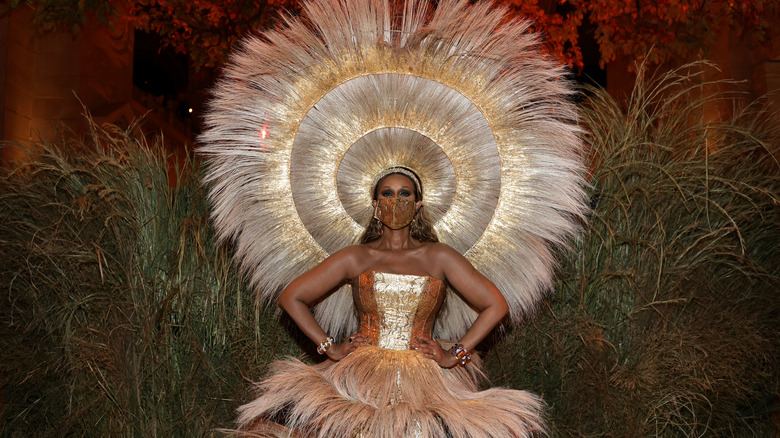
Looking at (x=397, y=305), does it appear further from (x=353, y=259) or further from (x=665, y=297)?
(x=665, y=297)

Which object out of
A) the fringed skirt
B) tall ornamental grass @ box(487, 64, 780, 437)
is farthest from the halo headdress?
tall ornamental grass @ box(487, 64, 780, 437)

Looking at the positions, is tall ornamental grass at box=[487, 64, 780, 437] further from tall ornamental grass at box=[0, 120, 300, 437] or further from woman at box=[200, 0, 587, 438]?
tall ornamental grass at box=[0, 120, 300, 437]

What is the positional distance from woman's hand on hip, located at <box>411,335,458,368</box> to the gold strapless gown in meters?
0.03

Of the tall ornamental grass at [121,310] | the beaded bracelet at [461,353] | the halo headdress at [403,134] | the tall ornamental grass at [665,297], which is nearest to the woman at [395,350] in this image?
the beaded bracelet at [461,353]

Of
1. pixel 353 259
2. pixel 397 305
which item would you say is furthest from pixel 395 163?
pixel 397 305

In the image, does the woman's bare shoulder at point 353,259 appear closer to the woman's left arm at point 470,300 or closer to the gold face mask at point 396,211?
the gold face mask at point 396,211

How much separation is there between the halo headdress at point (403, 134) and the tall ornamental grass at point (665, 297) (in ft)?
2.58

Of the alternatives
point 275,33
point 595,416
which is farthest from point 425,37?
point 595,416

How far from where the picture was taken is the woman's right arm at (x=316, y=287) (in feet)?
12.1

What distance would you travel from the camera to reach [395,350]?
141 inches

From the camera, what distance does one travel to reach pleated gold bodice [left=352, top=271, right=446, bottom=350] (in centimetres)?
363

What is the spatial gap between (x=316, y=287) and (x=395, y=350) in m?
0.51

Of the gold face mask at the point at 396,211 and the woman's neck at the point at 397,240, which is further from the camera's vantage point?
the woman's neck at the point at 397,240

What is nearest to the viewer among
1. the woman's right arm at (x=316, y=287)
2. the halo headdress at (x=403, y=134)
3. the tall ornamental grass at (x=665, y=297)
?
the woman's right arm at (x=316, y=287)
